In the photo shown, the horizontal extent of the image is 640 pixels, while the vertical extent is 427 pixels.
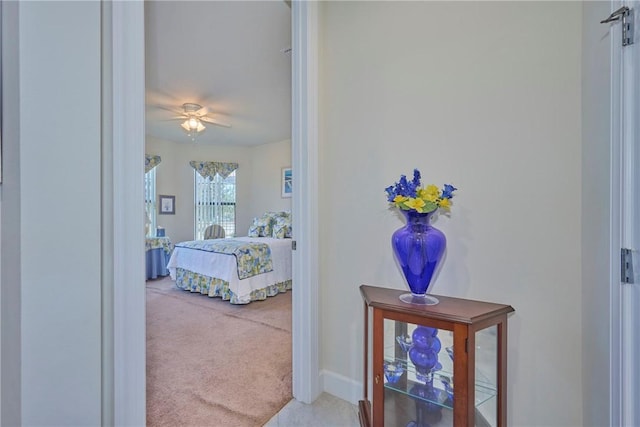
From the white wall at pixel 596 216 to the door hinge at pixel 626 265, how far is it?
0.05m

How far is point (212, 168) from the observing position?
641 centimetres

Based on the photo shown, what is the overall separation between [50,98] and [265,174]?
574 centimetres

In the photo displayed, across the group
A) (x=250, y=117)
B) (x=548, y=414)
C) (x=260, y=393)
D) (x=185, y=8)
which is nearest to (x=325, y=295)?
(x=260, y=393)

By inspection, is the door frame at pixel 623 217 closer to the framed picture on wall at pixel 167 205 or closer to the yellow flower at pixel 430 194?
the yellow flower at pixel 430 194

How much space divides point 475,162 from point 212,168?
5.91 metres

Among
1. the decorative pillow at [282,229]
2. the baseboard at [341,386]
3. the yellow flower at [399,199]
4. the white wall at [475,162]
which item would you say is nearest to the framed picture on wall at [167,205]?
the decorative pillow at [282,229]

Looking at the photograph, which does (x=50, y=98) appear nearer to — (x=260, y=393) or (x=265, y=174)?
(x=260, y=393)

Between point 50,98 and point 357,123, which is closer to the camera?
point 50,98

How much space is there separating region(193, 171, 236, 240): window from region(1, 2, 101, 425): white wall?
5751mm

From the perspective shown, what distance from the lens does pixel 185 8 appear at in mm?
2162

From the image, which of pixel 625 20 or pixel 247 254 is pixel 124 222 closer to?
pixel 625 20

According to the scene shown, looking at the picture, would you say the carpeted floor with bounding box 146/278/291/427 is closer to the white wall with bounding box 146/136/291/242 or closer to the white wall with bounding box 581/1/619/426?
the white wall with bounding box 581/1/619/426

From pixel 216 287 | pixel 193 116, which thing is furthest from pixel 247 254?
pixel 193 116

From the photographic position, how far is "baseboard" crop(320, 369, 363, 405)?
1.75 meters
